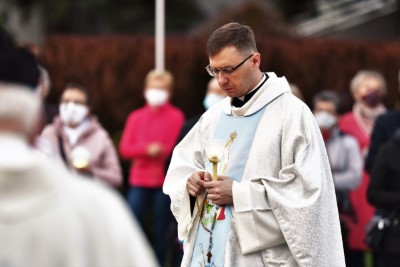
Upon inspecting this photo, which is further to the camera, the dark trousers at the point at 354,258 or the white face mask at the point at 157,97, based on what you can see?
the white face mask at the point at 157,97

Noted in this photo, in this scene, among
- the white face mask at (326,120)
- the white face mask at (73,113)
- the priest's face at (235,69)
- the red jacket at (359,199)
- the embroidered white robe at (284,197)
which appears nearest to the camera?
the embroidered white robe at (284,197)

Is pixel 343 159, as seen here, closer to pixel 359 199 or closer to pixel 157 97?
pixel 359 199

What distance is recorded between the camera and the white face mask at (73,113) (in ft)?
36.7

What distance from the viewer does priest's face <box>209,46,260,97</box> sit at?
6.64 metres

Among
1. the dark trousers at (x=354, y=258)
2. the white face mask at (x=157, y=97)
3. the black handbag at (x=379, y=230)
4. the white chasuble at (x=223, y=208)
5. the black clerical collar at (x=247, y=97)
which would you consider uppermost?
the black clerical collar at (x=247, y=97)

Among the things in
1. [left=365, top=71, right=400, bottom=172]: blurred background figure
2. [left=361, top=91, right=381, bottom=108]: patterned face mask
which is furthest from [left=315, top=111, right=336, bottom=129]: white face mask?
[left=361, top=91, right=381, bottom=108]: patterned face mask

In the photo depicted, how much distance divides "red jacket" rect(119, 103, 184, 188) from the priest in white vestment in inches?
216

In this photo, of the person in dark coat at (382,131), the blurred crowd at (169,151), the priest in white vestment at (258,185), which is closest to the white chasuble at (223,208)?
the priest in white vestment at (258,185)

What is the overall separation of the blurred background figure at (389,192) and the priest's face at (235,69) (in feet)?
8.91

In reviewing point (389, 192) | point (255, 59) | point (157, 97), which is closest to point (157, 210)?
point (157, 97)

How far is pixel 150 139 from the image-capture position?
12531mm

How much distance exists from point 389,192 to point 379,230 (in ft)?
0.98

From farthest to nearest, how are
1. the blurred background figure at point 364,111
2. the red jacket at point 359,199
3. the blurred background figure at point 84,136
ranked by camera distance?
the blurred background figure at point 364,111, the red jacket at point 359,199, the blurred background figure at point 84,136

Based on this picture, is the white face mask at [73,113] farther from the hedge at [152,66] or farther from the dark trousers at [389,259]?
the hedge at [152,66]
